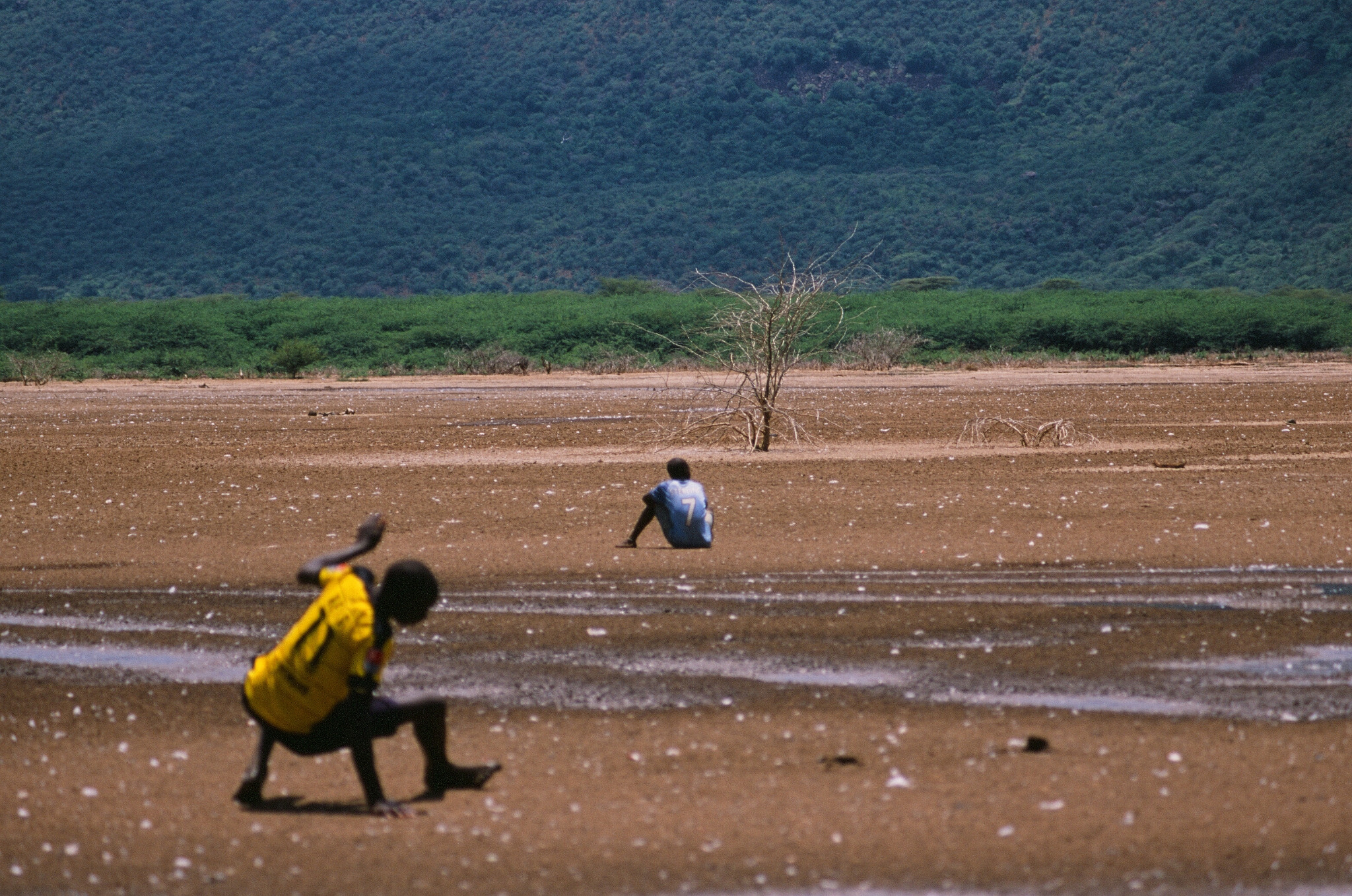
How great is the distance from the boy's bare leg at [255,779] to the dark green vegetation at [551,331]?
186ft

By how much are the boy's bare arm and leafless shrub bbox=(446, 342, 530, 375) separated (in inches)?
2130

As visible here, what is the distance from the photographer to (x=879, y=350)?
6444 cm

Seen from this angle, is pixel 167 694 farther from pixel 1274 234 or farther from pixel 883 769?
pixel 1274 234

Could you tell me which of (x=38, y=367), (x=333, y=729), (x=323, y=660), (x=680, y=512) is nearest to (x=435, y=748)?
(x=333, y=729)

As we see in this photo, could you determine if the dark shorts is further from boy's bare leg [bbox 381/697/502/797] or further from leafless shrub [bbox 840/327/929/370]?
leafless shrub [bbox 840/327/929/370]

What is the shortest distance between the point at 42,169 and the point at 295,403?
321ft

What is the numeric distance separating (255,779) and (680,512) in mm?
7581

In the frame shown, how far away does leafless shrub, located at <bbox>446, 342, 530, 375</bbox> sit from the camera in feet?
206

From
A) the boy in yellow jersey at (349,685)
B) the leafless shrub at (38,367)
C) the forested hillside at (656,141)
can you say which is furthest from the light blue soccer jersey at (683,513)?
the forested hillside at (656,141)

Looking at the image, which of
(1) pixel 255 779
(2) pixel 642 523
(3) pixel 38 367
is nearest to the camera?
(1) pixel 255 779

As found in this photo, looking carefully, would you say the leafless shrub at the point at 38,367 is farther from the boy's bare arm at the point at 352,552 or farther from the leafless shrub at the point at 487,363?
the boy's bare arm at the point at 352,552

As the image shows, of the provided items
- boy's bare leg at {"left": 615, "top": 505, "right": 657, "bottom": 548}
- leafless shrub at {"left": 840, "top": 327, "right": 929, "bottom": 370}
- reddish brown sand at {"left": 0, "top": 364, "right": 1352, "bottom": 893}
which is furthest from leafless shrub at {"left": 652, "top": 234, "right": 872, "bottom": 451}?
leafless shrub at {"left": 840, "top": 327, "right": 929, "bottom": 370}

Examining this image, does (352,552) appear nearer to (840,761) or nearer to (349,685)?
(349,685)

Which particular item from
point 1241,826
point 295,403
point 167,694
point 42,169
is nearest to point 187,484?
point 167,694
